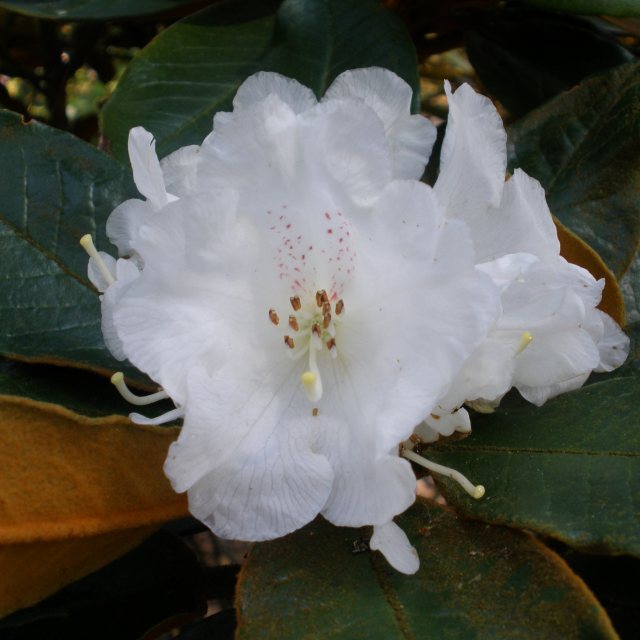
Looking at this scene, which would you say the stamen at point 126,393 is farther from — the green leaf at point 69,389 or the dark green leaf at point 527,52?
the dark green leaf at point 527,52

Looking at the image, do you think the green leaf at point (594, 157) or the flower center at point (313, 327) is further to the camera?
the green leaf at point (594, 157)

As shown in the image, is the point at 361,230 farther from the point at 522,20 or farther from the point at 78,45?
the point at 78,45

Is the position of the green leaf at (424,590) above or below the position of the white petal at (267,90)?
below

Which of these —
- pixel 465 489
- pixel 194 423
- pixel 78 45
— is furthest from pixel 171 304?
pixel 78 45

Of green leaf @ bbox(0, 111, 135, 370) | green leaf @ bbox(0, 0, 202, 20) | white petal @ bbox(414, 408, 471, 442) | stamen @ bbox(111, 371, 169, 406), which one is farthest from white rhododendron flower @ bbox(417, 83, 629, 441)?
green leaf @ bbox(0, 0, 202, 20)

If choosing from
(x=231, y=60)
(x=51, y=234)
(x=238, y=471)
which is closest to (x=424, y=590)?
(x=238, y=471)

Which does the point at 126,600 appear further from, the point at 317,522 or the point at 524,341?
the point at 524,341

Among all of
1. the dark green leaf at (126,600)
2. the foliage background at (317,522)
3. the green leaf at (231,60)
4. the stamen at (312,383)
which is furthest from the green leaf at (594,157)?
the dark green leaf at (126,600)
